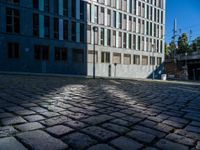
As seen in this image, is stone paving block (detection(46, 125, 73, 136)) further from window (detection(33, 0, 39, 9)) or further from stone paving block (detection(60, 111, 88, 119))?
window (detection(33, 0, 39, 9))

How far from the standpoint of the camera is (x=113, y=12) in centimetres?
3475

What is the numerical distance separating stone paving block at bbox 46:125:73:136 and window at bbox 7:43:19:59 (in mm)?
23085

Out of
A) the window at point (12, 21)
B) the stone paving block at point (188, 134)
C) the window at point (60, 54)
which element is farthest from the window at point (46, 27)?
the stone paving block at point (188, 134)

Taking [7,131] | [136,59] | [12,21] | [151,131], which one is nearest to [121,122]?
[151,131]

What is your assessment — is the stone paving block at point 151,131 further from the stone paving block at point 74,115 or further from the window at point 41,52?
the window at point 41,52

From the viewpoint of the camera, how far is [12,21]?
77.5 ft

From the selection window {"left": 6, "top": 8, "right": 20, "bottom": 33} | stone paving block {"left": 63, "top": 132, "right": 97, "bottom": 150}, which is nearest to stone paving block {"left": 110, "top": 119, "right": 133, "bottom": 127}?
stone paving block {"left": 63, "top": 132, "right": 97, "bottom": 150}

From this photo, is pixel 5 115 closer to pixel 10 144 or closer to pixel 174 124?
pixel 10 144

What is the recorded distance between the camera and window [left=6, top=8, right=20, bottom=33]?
23281mm

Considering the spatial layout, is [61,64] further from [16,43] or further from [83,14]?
[83,14]

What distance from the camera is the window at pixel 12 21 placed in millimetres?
23281

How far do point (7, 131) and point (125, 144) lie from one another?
5.26 ft

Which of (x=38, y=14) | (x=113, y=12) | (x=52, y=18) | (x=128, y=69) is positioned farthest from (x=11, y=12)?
(x=128, y=69)

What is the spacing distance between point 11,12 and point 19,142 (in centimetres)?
2481
